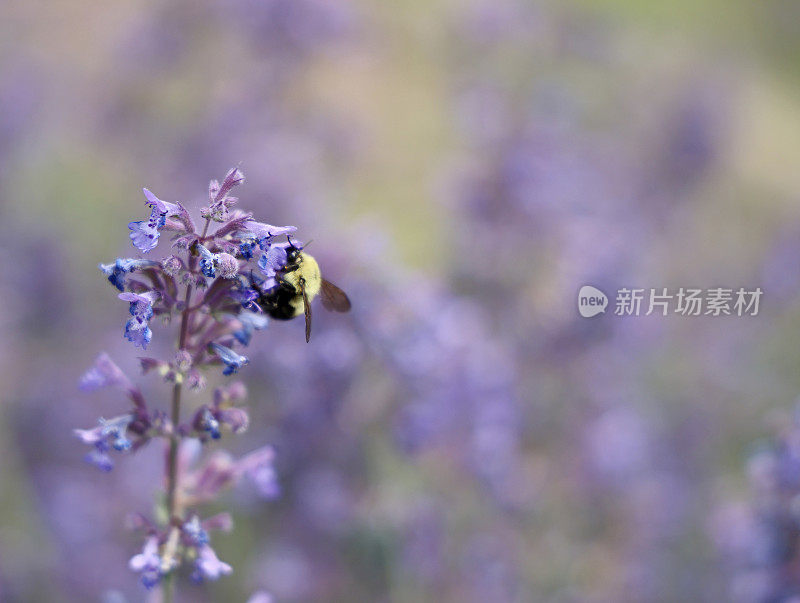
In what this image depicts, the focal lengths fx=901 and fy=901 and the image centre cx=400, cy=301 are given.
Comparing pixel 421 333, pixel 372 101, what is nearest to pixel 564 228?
pixel 421 333

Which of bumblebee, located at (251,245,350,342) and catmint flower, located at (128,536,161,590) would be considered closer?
catmint flower, located at (128,536,161,590)

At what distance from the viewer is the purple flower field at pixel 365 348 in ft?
8.82

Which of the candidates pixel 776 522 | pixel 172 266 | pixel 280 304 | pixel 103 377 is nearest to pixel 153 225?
pixel 172 266

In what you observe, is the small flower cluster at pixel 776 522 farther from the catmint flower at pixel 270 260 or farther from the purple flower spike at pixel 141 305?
the purple flower spike at pixel 141 305

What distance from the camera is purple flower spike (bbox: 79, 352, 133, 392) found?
2367 mm

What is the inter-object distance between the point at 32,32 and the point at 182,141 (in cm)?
596

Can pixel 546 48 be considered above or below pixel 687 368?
above

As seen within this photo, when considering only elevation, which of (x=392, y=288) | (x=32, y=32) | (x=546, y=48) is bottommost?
(x=392, y=288)

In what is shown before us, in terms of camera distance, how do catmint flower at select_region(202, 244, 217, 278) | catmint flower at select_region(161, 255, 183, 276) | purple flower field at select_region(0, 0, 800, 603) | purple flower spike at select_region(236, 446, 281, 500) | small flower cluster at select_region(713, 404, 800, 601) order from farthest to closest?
small flower cluster at select_region(713, 404, 800, 601) < purple flower field at select_region(0, 0, 800, 603) < purple flower spike at select_region(236, 446, 281, 500) < catmint flower at select_region(161, 255, 183, 276) < catmint flower at select_region(202, 244, 217, 278)

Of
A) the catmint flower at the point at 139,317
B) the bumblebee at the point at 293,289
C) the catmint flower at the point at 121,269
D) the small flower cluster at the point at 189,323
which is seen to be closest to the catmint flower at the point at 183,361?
the small flower cluster at the point at 189,323

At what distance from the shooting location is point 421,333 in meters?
4.34

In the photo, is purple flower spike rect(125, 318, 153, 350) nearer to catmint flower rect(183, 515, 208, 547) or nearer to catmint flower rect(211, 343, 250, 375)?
catmint flower rect(211, 343, 250, 375)

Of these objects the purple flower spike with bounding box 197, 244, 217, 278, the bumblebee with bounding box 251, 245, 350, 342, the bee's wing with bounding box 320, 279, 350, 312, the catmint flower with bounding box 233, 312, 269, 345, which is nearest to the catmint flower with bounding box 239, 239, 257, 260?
the purple flower spike with bounding box 197, 244, 217, 278

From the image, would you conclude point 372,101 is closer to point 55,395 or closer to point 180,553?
point 55,395
